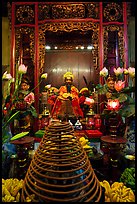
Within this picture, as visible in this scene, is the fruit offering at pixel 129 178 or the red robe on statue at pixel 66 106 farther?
the red robe on statue at pixel 66 106

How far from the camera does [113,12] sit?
83.7 inches

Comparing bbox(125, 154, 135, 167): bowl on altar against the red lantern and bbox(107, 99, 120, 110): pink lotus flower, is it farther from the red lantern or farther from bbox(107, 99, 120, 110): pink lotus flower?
the red lantern

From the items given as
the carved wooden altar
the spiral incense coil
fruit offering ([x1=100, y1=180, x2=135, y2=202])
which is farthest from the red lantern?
the spiral incense coil

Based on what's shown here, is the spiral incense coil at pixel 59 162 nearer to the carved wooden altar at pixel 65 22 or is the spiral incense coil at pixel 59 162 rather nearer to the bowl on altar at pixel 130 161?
the bowl on altar at pixel 130 161

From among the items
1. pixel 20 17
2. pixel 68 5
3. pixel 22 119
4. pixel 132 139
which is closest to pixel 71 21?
pixel 68 5

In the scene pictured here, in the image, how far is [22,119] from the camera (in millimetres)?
1274

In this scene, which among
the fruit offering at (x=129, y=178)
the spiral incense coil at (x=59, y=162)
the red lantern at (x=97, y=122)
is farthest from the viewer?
the red lantern at (x=97, y=122)

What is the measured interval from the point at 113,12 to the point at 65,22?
0.63 meters

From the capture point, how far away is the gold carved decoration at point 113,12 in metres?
2.11

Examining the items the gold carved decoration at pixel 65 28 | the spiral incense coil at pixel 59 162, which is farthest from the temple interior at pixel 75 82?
the spiral incense coil at pixel 59 162

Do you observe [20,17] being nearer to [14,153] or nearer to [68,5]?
[68,5]

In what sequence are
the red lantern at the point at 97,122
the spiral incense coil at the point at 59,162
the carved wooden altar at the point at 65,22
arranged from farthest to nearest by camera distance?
the carved wooden altar at the point at 65,22
the red lantern at the point at 97,122
the spiral incense coil at the point at 59,162

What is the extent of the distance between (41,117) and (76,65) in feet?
3.83

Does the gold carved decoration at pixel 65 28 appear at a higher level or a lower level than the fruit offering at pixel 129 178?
higher
